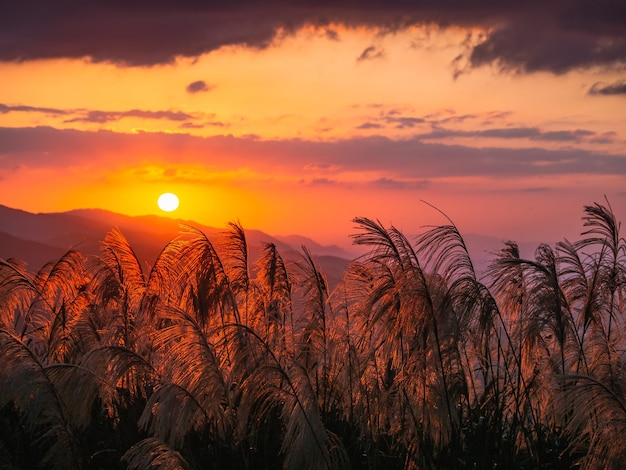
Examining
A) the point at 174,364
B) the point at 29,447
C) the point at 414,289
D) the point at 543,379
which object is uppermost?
the point at 414,289

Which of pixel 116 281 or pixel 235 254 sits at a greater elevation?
pixel 235 254

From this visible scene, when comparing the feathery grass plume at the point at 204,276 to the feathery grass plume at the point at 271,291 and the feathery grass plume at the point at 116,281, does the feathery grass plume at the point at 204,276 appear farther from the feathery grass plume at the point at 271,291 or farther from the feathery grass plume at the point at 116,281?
the feathery grass plume at the point at 116,281

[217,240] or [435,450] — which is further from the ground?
[217,240]

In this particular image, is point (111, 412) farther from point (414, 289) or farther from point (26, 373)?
point (414, 289)

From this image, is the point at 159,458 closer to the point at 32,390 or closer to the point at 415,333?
the point at 32,390

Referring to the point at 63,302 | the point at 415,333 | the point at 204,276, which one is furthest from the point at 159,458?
the point at 63,302

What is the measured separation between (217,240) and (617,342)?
469 centimetres

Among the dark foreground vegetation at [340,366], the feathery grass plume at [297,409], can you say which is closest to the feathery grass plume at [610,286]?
the dark foreground vegetation at [340,366]

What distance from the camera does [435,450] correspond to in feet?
23.3

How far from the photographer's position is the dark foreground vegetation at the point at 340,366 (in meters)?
6.04

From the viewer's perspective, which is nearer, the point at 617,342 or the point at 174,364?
the point at 174,364

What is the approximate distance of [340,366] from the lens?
8.04 m

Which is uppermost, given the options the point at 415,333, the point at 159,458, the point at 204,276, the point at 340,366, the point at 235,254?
the point at 235,254

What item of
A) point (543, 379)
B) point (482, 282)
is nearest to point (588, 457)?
point (482, 282)
